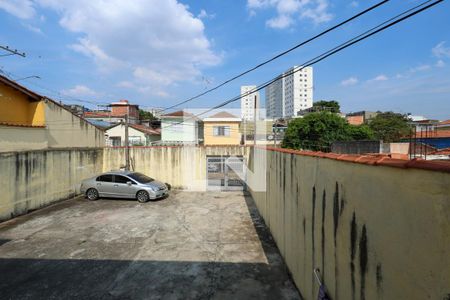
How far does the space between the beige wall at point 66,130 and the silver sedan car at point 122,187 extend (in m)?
2.24

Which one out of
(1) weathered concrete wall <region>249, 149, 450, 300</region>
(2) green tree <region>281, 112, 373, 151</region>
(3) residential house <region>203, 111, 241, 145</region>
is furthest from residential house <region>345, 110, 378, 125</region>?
(1) weathered concrete wall <region>249, 149, 450, 300</region>

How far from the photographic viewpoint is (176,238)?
8.25 meters

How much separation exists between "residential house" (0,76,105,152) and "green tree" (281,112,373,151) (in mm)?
18013

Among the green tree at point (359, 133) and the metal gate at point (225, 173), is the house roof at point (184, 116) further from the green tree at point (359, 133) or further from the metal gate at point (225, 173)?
the green tree at point (359, 133)

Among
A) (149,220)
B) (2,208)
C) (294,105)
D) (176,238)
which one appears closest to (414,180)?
(176,238)

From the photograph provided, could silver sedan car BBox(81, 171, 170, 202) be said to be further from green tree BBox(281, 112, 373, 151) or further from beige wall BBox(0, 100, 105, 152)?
green tree BBox(281, 112, 373, 151)

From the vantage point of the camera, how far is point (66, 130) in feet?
45.8

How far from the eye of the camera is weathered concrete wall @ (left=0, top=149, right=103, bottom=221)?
10.2 meters

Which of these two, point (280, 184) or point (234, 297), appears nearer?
point (234, 297)

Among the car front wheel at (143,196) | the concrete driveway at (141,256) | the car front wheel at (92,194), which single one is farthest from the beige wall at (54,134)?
the car front wheel at (143,196)

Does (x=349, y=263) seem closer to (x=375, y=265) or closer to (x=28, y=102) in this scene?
(x=375, y=265)

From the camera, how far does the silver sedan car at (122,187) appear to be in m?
→ 13.1

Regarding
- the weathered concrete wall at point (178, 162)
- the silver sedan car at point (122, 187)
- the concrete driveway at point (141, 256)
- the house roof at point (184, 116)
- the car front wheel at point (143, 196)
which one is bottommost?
the concrete driveway at point (141, 256)

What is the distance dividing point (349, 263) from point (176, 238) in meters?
6.11
